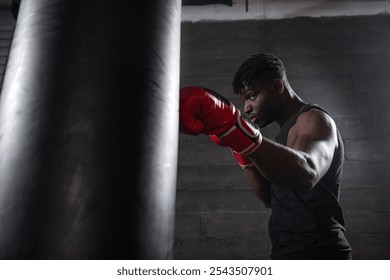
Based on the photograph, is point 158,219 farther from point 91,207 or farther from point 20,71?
point 20,71

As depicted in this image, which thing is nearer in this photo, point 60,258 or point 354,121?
point 60,258

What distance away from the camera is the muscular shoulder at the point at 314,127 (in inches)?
61.2

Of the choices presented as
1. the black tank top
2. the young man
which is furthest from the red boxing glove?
the black tank top

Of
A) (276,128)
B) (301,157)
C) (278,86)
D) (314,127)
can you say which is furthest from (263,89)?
(276,128)

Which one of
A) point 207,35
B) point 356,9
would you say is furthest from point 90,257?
point 356,9

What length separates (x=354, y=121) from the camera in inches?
120

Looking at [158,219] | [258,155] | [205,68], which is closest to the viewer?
[158,219]

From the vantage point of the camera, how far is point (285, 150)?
1.29 metres

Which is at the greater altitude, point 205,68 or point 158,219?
point 158,219

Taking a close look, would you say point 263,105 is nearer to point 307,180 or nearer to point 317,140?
point 317,140

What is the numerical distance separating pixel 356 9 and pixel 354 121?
3.96 ft

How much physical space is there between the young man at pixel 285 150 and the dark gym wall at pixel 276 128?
0.82m

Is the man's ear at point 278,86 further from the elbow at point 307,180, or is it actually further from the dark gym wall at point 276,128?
the dark gym wall at point 276,128

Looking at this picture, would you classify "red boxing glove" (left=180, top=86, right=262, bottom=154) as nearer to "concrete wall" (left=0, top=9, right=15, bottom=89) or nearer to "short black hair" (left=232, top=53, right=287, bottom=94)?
"short black hair" (left=232, top=53, right=287, bottom=94)
